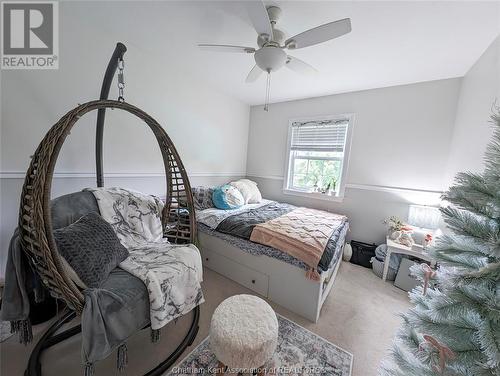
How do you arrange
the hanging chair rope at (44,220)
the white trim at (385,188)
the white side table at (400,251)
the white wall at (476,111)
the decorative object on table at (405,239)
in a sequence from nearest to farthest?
the hanging chair rope at (44,220) < the white wall at (476,111) < the white side table at (400,251) < the decorative object on table at (405,239) < the white trim at (385,188)

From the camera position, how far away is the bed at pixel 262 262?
165 centimetres

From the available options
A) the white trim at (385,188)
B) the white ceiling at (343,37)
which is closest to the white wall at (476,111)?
the white ceiling at (343,37)

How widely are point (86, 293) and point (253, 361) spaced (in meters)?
0.89

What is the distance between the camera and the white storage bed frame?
64.7 inches

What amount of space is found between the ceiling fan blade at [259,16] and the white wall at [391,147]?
207cm

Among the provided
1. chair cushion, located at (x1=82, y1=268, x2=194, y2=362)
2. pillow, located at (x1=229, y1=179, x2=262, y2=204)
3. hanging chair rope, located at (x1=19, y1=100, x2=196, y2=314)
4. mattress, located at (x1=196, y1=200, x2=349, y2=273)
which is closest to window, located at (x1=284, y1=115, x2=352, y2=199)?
pillow, located at (x1=229, y1=179, x2=262, y2=204)

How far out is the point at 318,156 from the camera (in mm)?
3305

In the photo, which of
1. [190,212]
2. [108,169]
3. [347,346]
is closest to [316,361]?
[347,346]

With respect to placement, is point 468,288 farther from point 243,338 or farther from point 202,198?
point 202,198

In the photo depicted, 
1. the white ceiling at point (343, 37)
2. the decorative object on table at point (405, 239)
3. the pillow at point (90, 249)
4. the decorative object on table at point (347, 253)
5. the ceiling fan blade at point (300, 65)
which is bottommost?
the decorative object on table at point (347, 253)

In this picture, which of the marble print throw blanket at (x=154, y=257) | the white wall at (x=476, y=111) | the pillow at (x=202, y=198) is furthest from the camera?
the pillow at (x=202, y=198)

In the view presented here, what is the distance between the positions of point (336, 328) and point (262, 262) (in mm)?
798

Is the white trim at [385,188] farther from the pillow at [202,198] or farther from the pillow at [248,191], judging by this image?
the pillow at [202,198]

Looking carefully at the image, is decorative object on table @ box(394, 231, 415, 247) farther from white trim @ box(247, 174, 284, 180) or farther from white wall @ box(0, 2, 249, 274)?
white wall @ box(0, 2, 249, 274)
